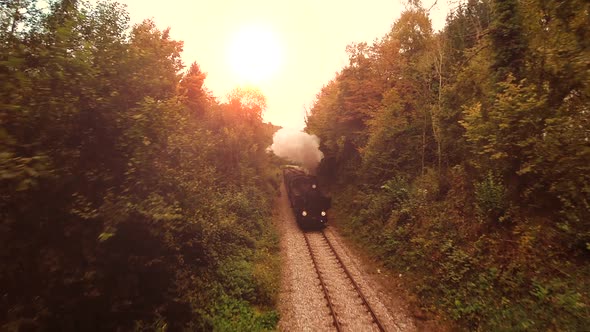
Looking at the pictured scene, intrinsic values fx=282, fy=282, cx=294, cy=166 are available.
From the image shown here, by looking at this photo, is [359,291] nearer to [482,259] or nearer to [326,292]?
[326,292]

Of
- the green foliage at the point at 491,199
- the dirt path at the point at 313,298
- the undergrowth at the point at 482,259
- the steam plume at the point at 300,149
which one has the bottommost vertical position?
the dirt path at the point at 313,298

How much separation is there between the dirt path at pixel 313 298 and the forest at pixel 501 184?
1.22 meters

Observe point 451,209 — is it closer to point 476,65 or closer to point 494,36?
point 476,65

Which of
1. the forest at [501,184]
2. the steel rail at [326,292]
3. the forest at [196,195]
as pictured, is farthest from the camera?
the steel rail at [326,292]

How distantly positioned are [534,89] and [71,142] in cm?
1285

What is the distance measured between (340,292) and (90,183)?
987cm

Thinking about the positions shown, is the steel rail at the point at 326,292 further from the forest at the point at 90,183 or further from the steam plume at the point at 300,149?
the steam plume at the point at 300,149

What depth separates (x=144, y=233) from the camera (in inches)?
275

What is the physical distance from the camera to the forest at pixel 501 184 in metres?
7.65

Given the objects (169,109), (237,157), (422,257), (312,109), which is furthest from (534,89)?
(312,109)

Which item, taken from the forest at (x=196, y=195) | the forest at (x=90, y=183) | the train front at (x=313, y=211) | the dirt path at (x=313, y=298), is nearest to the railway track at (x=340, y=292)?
the dirt path at (x=313, y=298)

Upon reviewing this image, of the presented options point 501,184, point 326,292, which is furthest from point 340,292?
point 501,184

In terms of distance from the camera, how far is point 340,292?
11.8 meters

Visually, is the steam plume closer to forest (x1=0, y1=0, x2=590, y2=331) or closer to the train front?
the train front
